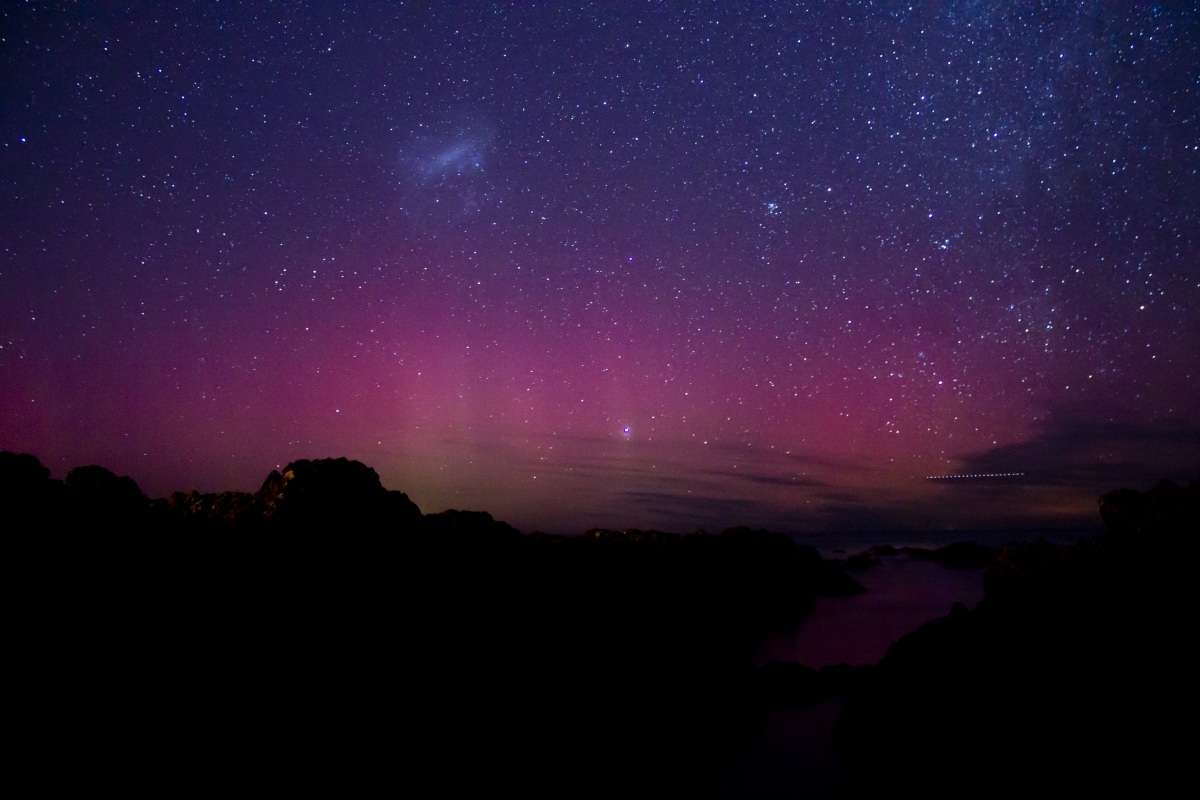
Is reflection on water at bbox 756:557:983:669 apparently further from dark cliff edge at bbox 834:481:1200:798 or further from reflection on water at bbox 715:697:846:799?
dark cliff edge at bbox 834:481:1200:798

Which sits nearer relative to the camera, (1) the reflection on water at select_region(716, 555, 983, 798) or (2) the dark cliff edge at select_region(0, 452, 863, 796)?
(2) the dark cliff edge at select_region(0, 452, 863, 796)

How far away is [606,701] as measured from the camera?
12148mm

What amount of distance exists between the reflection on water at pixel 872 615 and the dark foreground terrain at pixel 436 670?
15.3 ft

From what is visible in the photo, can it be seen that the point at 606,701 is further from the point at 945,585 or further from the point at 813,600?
the point at 945,585

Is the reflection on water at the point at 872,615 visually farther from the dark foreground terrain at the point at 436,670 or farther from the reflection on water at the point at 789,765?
the reflection on water at the point at 789,765

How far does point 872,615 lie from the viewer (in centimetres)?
2478

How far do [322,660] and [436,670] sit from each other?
7.08 feet

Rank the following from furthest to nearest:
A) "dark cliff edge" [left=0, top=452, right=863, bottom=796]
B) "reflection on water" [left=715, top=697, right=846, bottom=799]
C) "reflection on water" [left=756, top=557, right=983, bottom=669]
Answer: "reflection on water" [left=756, top=557, right=983, bottom=669] < "reflection on water" [left=715, top=697, right=846, bottom=799] < "dark cliff edge" [left=0, top=452, right=863, bottom=796]

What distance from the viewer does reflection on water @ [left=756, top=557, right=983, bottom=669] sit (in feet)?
60.5

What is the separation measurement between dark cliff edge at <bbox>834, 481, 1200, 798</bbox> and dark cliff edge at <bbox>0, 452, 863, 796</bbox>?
3.32 metres

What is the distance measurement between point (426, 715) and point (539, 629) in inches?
194

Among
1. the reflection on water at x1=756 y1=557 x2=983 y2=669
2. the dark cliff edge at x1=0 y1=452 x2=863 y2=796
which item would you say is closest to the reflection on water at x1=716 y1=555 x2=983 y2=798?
the reflection on water at x1=756 y1=557 x2=983 y2=669

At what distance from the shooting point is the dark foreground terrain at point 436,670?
6152 millimetres

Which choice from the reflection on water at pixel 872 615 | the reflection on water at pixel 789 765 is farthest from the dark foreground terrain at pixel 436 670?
the reflection on water at pixel 872 615
